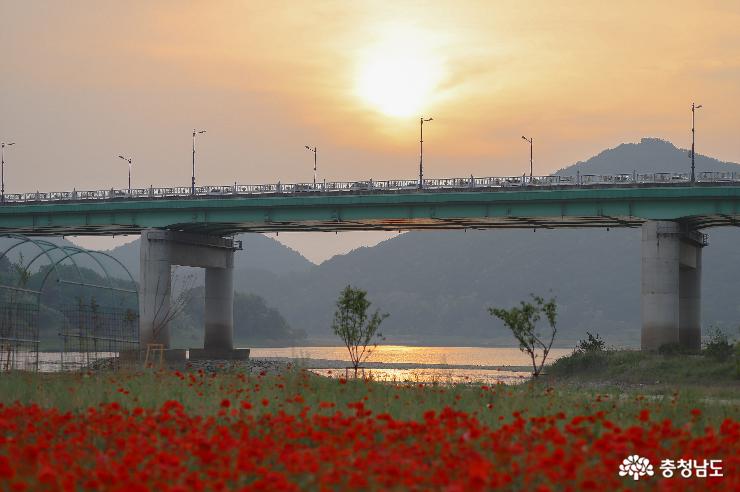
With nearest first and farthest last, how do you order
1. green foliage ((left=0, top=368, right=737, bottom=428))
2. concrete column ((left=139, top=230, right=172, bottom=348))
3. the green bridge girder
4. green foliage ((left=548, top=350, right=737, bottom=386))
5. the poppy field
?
the poppy field, green foliage ((left=0, top=368, right=737, bottom=428)), green foliage ((left=548, top=350, right=737, bottom=386)), the green bridge girder, concrete column ((left=139, top=230, right=172, bottom=348))

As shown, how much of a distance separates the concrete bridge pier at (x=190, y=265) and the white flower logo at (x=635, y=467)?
252 feet

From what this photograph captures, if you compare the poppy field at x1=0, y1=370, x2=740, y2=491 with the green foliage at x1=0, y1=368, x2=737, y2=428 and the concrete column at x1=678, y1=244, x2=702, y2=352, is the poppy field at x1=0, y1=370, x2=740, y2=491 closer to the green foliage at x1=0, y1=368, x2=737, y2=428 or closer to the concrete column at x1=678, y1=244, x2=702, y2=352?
the green foliage at x1=0, y1=368, x2=737, y2=428

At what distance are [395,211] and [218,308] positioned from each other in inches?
1120

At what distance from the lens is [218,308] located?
110000 millimetres

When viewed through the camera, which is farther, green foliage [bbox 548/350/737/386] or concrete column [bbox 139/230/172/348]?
concrete column [bbox 139/230/172/348]

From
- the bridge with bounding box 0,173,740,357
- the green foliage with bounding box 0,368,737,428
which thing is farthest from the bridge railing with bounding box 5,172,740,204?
the green foliage with bounding box 0,368,737,428

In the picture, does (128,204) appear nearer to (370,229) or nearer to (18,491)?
(370,229)

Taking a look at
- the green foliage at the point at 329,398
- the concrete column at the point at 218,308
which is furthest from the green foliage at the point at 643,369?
the concrete column at the point at 218,308

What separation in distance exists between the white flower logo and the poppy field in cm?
11

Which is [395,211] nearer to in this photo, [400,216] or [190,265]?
[400,216]

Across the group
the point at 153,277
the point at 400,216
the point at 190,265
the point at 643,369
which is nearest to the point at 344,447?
the point at 643,369

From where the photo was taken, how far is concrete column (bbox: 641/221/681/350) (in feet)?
250

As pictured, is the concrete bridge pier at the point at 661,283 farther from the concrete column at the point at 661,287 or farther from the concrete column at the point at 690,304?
the concrete column at the point at 690,304

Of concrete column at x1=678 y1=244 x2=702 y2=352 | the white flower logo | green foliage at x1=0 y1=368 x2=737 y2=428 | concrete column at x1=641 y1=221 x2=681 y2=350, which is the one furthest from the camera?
concrete column at x1=678 y1=244 x2=702 y2=352
